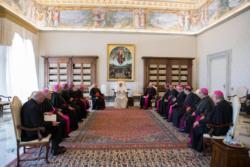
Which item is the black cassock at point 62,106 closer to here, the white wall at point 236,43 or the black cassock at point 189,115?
the black cassock at point 189,115

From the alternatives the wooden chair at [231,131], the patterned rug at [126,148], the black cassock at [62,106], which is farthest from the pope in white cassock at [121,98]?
the wooden chair at [231,131]

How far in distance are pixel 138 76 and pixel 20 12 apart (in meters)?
7.42

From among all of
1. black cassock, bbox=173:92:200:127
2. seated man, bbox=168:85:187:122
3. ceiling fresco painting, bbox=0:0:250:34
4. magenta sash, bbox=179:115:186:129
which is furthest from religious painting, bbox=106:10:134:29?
magenta sash, bbox=179:115:186:129

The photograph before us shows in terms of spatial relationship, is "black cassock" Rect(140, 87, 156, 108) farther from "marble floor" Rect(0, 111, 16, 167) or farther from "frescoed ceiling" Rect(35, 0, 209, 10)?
"marble floor" Rect(0, 111, 16, 167)

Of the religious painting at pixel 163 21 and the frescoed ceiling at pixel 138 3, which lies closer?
the frescoed ceiling at pixel 138 3

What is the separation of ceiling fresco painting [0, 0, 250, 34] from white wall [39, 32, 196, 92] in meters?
0.42

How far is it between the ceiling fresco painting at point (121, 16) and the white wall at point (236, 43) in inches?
64.8

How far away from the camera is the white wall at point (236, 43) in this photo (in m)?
9.30

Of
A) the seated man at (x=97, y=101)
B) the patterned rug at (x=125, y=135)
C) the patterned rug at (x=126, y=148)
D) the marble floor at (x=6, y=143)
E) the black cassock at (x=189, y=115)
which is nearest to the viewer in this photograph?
the patterned rug at (x=126, y=148)

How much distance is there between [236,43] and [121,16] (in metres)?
6.91

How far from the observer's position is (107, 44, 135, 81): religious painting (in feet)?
45.4

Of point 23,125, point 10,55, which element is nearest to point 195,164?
point 23,125

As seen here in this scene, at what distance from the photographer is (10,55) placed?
33.9ft

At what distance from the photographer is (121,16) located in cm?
1384
